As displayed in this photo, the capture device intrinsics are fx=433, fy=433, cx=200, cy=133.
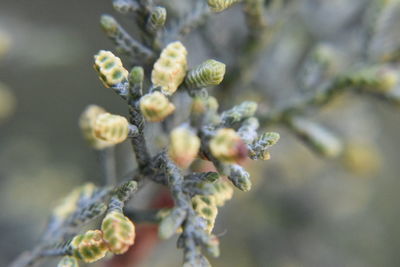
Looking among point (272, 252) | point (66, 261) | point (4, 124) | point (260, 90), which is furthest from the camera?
point (272, 252)

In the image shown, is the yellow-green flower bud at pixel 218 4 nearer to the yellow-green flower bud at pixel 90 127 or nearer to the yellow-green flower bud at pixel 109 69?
the yellow-green flower bud at pixel 109 69

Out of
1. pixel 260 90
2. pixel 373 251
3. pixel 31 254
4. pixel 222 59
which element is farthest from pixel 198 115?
pixel 373 251

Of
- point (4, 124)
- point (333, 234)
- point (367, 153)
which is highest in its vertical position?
point (4, 124)

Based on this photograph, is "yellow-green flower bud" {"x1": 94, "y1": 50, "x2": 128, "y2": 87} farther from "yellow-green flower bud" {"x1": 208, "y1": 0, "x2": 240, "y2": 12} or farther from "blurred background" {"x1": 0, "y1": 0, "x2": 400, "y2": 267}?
"blurred background" {"x1": 0, "y1": 0, "x2": 400, "y2": 267}

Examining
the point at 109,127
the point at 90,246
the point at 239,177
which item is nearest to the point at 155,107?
the point at 109,127

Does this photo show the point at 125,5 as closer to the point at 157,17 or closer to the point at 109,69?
the point at 157,17

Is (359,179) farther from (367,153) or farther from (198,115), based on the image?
(198,115)

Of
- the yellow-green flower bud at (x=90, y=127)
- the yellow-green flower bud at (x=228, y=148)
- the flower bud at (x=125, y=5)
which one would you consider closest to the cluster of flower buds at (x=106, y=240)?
the yellow-green flower bud at (x=228, y=148)
